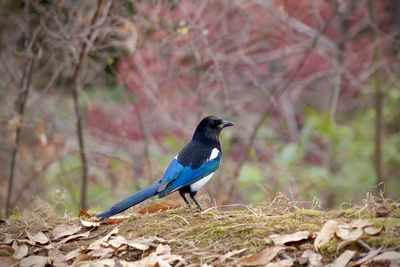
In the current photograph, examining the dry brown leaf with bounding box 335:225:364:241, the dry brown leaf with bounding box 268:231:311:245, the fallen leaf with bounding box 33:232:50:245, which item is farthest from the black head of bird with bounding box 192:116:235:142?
the dry brown leaf with bounding box 335:225:364:241

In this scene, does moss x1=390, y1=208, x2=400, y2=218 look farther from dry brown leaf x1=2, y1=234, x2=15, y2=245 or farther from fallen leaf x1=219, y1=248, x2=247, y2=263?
dry brown leaf x1=2, y1=234, x2=15, y2=245

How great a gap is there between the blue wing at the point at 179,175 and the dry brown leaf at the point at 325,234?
58.7 inches

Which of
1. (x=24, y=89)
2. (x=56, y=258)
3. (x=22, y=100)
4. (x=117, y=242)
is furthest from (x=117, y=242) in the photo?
(x=22, y=100)

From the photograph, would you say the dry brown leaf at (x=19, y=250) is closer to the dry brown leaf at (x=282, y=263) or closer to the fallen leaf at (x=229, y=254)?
the fallen leaf at (x=229, y=254)

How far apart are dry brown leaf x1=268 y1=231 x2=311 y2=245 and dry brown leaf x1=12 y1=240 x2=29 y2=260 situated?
1498 mm

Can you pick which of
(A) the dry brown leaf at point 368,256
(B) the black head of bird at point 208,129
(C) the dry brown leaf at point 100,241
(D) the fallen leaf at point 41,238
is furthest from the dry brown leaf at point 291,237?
(B) the black head of bird at point 208,129

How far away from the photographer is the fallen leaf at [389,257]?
3.64 meters

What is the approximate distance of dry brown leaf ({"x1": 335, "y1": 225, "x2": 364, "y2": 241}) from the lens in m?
3.95

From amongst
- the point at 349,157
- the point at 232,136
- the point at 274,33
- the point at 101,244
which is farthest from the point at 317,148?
Result: the point at 101,244

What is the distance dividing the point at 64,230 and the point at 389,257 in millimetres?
2132

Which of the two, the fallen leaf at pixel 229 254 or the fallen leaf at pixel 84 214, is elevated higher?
the fallen leaf at pixel 84 214

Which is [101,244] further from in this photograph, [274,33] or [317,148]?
[317,148]

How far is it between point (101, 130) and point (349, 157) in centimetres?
382

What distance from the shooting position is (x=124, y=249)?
432cm
